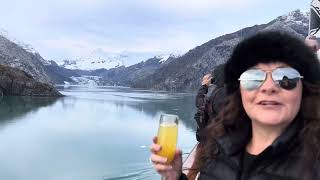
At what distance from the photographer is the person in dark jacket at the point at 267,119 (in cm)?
194

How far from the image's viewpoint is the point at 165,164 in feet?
7.36

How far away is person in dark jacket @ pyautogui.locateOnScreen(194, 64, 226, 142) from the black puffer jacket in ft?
5.97

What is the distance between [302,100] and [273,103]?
0.50 ft

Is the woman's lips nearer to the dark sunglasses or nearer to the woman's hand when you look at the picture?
the dark sunglasses

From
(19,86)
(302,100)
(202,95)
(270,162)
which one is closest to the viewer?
(270,162)

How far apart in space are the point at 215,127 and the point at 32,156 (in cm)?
1443

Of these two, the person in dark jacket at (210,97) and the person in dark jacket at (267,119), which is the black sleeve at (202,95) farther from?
the person in dark jacket at (267,119)

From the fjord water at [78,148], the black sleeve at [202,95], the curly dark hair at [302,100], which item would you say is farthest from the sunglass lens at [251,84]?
the fjord water at [78,148]

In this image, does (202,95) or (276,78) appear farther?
(202,95)

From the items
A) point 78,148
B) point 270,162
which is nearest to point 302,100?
point 270,162

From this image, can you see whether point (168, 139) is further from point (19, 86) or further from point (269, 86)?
point (19, 86)

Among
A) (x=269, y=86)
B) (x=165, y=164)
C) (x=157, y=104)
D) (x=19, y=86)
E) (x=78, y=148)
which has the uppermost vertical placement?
(x=269, y=86)

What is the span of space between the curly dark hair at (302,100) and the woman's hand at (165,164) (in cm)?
10

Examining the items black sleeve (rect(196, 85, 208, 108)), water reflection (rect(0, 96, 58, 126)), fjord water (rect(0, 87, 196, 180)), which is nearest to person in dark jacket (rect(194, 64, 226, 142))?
black sleeve (rect(196, 85, 208, 108))
